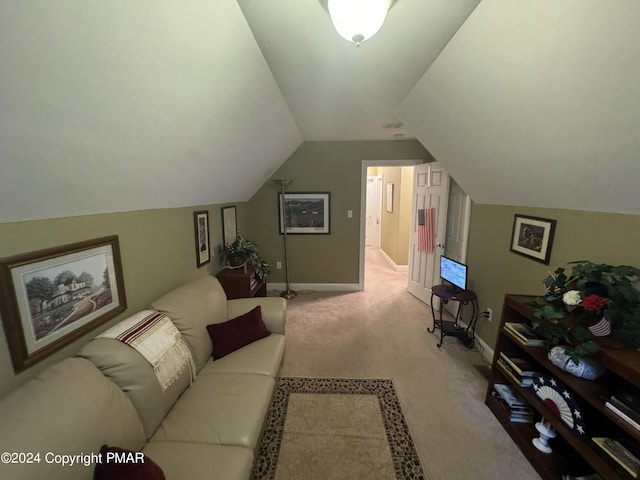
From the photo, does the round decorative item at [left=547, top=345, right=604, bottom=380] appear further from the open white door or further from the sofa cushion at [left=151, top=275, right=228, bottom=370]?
the sofa cushion at [left=151, top=275, right=228, bottom=370]

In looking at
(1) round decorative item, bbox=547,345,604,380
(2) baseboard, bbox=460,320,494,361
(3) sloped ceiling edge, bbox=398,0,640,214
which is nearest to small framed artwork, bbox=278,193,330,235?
(3) sloped ceiling edge, bbox=398,0,640,214

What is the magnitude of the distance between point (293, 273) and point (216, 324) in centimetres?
228

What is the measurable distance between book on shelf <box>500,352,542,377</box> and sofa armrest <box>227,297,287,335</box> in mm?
1691

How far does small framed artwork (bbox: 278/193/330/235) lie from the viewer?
3961 mm

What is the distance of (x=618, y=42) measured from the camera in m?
0.94

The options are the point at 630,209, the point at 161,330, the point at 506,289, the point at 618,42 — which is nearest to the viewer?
the point at 618,42

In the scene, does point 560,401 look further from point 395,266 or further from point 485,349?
point 395,266

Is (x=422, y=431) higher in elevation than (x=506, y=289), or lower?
lower

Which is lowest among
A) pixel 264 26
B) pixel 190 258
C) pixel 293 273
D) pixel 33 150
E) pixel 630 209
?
pixel 293 273

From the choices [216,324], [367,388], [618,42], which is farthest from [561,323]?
[216,324]

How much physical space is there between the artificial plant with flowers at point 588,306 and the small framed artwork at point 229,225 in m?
3.01

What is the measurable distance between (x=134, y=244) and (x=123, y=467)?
127 cm

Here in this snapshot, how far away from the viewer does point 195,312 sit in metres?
1.87

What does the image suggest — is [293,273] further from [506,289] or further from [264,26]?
[264,26]
